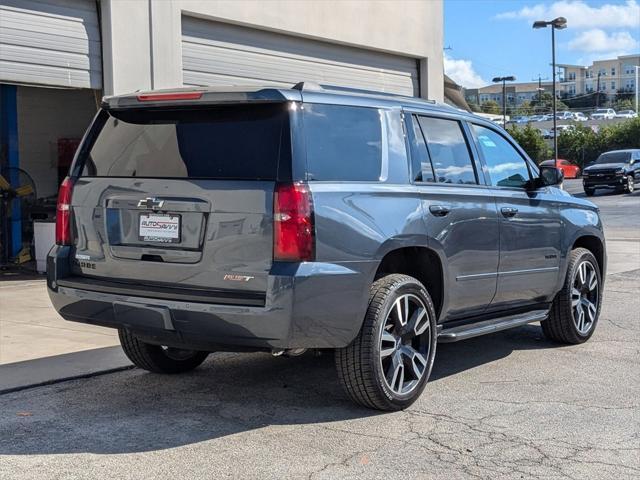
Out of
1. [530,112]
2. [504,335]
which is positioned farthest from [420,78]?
[530,112]

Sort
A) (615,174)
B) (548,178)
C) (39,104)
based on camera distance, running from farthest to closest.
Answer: (615,174) → (39,104) → (548,178)

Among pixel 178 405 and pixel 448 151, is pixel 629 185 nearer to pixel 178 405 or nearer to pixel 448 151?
pixel 448 151

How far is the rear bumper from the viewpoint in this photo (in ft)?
14.9

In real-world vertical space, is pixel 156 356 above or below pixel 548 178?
below

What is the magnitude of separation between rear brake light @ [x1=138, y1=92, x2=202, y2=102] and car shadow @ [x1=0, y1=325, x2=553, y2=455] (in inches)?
76.4

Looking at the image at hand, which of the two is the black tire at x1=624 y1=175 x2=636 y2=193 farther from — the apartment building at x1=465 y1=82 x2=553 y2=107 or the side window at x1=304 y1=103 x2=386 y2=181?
the apartment building at x1=465 y1=82 x2=553 y2=107

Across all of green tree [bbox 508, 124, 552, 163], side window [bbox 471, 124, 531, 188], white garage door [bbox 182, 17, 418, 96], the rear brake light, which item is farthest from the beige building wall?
green tree [bbox 508, 124, 552, 163]

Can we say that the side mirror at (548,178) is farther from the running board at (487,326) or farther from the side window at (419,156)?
the side window at (419,156)

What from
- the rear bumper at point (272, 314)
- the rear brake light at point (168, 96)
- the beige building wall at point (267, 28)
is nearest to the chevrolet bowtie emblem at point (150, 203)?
the rear bumper at point (272, 314)

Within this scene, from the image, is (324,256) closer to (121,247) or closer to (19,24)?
(121,247)

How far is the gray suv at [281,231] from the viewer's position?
4.62m

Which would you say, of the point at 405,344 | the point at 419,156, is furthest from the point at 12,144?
the point at 405,344

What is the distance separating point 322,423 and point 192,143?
1.85m

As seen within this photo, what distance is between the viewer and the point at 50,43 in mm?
10609
